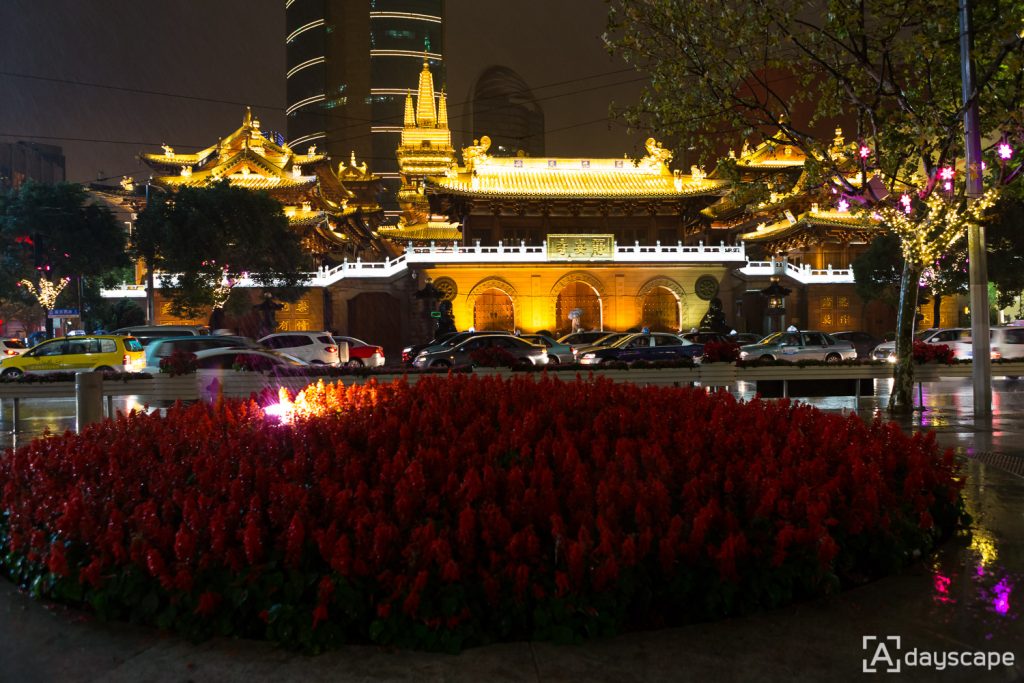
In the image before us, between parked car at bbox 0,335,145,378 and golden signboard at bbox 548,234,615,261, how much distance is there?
21873mm

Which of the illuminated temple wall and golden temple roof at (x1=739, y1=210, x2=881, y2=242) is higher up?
golden temple roof at (x1=739, y1=210, x2=881, y2=242)

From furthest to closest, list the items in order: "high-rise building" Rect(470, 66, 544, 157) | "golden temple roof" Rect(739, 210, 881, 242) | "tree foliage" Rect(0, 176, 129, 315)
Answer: "high-rise building" Rect(470, 66, 544, 157) < "golden temple roof" Rect(739, 210, 881, 242) < "tree foliage" Rect(0, 176, 129, 315)

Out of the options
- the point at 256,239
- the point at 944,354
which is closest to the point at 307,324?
the point at 256,239

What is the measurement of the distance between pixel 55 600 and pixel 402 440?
2.68 metres

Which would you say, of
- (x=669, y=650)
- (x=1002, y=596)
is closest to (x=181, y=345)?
(x=669, y=650)

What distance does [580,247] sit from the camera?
40156mm

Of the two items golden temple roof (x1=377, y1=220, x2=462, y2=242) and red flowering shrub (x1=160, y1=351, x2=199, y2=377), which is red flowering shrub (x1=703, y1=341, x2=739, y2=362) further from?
golden temple roof (x1=377, y1=220, x2=462, y2=242)

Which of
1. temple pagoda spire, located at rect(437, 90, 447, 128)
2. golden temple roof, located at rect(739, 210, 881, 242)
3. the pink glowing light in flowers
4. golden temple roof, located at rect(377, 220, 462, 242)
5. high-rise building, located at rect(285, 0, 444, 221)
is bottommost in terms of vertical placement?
the pink glowing light in flowers

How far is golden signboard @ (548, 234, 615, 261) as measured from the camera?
40.1 metres

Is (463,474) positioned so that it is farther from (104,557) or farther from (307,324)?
(307,324)

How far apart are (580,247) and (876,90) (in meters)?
27.0

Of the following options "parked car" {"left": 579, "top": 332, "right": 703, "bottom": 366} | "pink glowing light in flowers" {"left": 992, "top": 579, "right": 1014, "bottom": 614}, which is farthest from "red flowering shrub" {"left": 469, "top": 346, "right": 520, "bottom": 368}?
"pink glowing light in flowers" {"left": 992, "top": 579, "right": 1014, "bottom": 614}

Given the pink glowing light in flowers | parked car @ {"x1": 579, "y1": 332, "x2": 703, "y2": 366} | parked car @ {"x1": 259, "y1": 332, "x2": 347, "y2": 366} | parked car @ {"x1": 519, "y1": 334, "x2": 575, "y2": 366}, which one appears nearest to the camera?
the pink glowing light in flowers

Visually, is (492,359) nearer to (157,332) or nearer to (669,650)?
(669,650)
